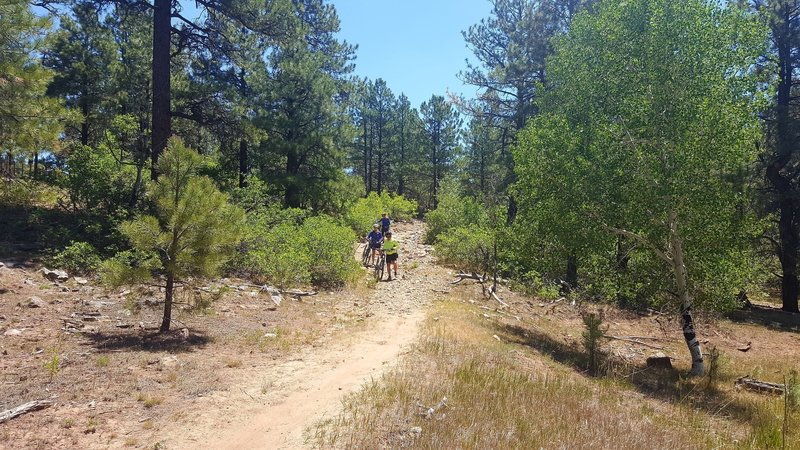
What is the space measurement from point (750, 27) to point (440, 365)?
34.7 ft

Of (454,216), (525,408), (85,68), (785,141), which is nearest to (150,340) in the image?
(525,408)

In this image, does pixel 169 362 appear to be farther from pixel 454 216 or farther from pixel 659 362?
pixel 454 216

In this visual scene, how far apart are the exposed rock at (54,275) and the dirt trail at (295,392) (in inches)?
261

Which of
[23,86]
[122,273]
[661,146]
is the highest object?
[23,86]

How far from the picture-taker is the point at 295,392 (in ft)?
21.7

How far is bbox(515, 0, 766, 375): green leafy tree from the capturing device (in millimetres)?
10203

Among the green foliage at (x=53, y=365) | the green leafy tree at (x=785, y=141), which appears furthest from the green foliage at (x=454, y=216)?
the green foliage at (x=53, y=365)

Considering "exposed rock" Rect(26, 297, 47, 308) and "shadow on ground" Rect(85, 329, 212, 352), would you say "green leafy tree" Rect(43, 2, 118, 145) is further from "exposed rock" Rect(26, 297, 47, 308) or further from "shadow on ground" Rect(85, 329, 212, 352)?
"shadow on ground" Rect(85, 329, 212, 352)

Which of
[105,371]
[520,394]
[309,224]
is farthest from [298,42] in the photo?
[520,394]

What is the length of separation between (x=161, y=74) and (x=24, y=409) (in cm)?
1187

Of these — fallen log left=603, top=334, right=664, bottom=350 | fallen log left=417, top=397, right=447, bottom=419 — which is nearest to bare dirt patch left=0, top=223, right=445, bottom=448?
fallen log left=417, top=397, right=447, bottom=419

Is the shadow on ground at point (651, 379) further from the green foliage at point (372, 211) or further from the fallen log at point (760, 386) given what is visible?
the green foliage at point (372, 211)

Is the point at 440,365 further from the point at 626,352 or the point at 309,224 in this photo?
the point at 309,224

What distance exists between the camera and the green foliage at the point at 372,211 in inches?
1019
